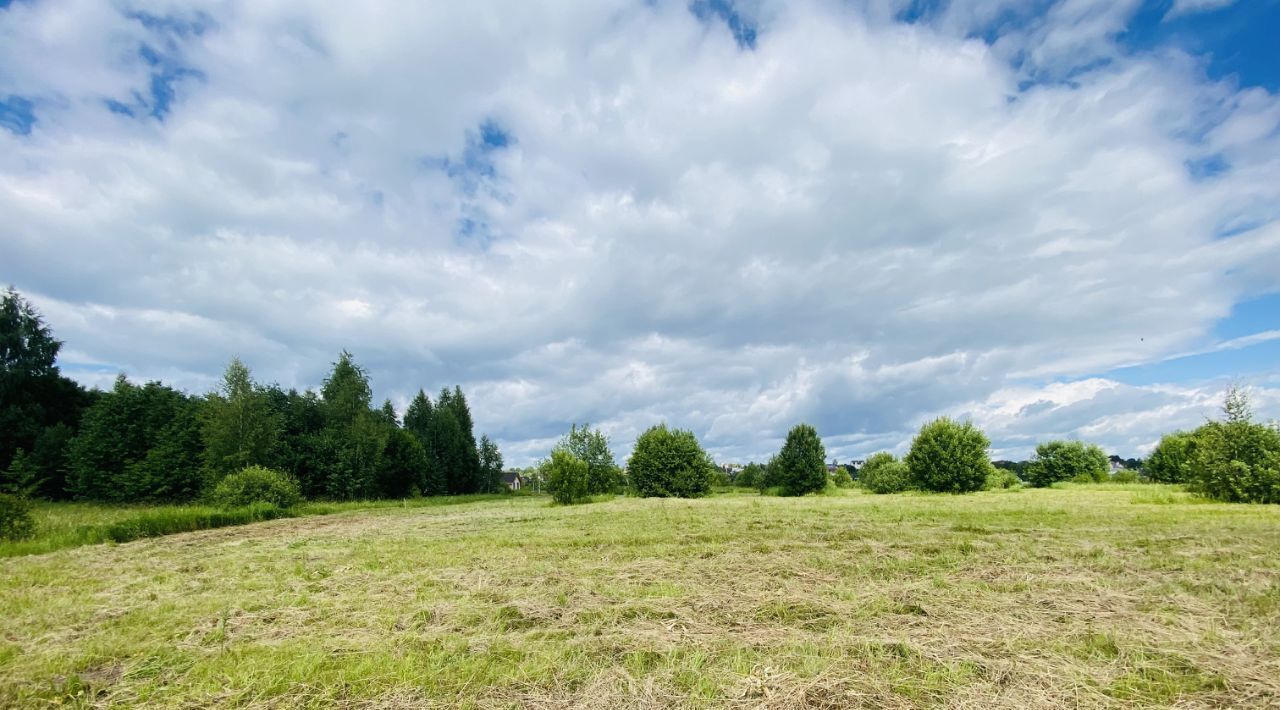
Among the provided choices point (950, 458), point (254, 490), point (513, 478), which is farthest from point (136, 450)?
point (513, 478)

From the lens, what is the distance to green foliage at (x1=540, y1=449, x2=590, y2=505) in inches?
1244

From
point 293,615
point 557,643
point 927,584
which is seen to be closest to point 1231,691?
point 927,584

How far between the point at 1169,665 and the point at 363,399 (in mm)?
57424

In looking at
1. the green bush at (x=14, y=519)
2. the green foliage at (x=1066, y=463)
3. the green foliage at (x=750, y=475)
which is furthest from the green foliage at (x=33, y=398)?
the green foliage at (x=1066, y=463)

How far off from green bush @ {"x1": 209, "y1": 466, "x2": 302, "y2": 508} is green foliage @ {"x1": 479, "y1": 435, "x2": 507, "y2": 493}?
55.9 metres

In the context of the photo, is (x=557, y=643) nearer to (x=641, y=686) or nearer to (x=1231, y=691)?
(x=641, y=686)

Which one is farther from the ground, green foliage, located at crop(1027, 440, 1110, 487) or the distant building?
green foliage, located at crop(1027, 440, 1110, 487)

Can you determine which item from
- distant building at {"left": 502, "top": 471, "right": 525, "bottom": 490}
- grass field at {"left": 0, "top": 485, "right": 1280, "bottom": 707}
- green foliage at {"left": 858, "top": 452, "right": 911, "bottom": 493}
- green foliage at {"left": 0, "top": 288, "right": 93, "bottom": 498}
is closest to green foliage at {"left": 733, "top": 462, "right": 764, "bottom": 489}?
green foliage at {"left": 858, "top": 452, "right": 911, "bottom": 493}

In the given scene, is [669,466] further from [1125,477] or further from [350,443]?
[1125,477]

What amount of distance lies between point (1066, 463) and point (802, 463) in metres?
24.1

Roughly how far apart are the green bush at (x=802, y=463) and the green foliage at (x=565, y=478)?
1446 centimetres

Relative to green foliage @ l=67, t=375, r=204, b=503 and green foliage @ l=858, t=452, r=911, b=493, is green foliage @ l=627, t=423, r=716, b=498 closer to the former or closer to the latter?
green foliage @ l=858, t=452, r=911, b=493

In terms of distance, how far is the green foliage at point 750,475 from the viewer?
204ft

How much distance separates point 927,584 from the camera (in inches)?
262
